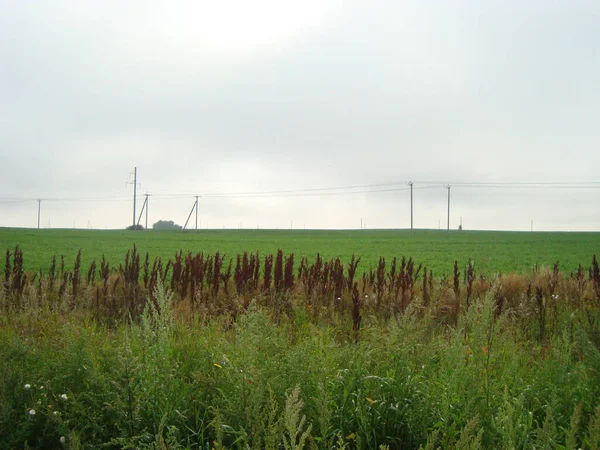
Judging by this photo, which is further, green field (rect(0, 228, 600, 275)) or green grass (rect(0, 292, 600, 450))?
green field (rect(0, 228, 600, 275))

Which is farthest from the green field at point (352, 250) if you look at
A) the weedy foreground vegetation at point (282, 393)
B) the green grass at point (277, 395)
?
the green grass at point (277, 395)

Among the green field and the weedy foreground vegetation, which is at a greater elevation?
the green field

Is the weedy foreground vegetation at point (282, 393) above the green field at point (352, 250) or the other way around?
the other way around

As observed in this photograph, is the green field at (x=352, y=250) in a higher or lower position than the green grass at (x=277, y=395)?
higher

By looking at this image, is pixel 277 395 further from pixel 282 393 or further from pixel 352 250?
pixel 352 250

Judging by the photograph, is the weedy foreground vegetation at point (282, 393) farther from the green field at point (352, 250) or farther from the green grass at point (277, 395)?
the green field at point (352, 250)

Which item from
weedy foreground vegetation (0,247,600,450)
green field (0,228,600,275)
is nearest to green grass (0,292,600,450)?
weedy foreground vegetation (0,247,600,450)

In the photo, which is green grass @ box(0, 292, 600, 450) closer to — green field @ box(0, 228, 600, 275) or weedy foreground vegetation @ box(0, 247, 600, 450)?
weedy foreground vegetation @ box(0, 247, 600, 450)

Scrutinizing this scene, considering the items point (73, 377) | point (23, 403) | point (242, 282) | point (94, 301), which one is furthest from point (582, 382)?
point (94, 301)

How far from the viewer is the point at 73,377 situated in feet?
12.9

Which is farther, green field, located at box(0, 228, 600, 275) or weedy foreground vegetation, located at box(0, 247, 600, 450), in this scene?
green field, located at box(0, 228, 600, 275)

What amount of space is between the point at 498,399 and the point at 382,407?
811 millimetres

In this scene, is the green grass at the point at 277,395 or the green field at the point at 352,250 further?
the green field at the point at 352,250

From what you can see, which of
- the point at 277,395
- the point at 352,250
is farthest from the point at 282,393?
the point at 352,250
